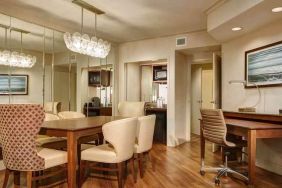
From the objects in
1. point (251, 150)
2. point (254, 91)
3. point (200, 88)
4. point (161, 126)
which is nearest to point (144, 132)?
point (251, 150)

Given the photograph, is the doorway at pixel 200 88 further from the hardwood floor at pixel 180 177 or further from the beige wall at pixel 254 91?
the hardwood floor at pixel 180 177

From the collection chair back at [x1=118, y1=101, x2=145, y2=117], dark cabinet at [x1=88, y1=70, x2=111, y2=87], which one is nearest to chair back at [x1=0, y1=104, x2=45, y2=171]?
chair back at [x1=118, y1=101, x2=145, y2=117]

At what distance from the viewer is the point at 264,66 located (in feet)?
11.6

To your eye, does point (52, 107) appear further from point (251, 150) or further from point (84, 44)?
point (251, 150)

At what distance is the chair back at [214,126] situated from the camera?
2836 mm

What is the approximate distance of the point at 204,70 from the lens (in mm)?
7039

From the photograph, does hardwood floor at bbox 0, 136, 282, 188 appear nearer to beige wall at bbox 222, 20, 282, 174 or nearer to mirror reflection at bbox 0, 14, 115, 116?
beige wall at bbox 222, 20, 282, 174

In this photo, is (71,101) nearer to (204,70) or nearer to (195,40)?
(195,40)

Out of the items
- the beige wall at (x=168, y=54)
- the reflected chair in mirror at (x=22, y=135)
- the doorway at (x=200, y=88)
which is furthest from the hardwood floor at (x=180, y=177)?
the doorway at (x=200, y=88)

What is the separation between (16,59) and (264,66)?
4.06 m

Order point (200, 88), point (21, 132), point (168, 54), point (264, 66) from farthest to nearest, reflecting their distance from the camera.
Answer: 1. point (200, 88)
2. point (168, 54)
3. point (264, 66)
4. point (21, 132)

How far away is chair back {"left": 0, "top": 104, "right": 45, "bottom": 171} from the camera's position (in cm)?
217

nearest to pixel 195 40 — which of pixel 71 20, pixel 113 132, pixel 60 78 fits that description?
pixel 71 20

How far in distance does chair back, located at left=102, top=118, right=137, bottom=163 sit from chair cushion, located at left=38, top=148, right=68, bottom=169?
50 centimetres
